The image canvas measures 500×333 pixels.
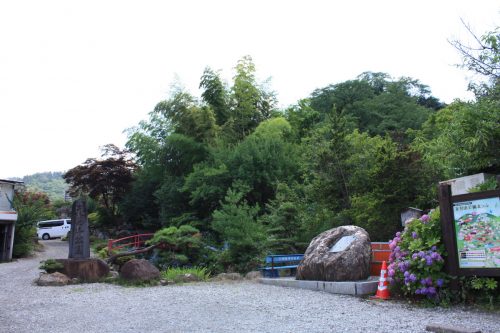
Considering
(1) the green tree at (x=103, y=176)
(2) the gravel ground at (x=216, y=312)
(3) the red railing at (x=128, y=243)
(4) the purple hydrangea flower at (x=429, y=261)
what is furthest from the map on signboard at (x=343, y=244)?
(1) the green tree at (x=103, y=176)

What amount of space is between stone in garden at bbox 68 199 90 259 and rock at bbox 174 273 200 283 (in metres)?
2.56

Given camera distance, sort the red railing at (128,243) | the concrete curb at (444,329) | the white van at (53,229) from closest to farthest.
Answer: the concrete curb at (444,329) < the red railing at (128,243) < the white van at (53,229)

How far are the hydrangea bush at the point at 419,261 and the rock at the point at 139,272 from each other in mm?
5339

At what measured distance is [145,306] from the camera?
6.26 m

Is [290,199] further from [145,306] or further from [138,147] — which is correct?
[138,147]

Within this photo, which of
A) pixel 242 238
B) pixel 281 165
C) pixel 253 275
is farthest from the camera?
pixel 281 165

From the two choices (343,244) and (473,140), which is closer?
(473,140)

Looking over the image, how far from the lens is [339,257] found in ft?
24.1

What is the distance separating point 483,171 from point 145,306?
6307 mm

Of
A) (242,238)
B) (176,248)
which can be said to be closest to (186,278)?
(242,238)

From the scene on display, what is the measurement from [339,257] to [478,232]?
98.4 inches

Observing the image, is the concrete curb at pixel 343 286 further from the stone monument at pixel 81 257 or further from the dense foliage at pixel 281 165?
the stone monument at pixel 81 257

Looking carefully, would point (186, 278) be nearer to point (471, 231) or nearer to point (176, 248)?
point (176, 248)

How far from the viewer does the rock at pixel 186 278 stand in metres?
9.64
